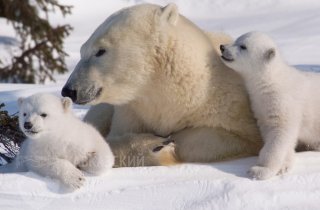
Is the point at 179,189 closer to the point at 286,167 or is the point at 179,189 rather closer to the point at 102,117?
the point at 286,167

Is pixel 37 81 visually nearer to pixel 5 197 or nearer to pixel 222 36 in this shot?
pixel 222 36

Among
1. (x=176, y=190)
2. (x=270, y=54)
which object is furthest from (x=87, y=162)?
(x=270, y=54)

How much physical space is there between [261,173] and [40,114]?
110 cm

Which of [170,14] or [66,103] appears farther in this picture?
[170,14]

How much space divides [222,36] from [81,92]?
1.11 metres

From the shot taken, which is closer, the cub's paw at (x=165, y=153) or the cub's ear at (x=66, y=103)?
the cub's ear at (x=66, y=103)

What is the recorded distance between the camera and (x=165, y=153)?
3787 mm

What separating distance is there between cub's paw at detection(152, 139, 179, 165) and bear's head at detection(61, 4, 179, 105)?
11.8 inches

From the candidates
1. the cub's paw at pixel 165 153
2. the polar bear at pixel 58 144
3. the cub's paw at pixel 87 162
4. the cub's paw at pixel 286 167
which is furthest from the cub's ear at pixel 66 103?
the cub's paw at pixel 286 167

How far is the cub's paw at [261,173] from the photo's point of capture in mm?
3562

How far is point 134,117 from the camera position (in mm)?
4016

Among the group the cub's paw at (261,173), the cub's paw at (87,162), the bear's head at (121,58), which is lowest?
the cub's paw at (87,162)

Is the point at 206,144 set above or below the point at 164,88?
below

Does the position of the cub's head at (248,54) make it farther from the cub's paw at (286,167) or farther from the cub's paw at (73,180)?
the cub's paw at (73,180)
